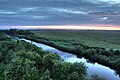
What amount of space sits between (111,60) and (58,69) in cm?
2930

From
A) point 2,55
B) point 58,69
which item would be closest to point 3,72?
point 58,69

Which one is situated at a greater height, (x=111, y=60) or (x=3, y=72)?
(x=3, y=72)

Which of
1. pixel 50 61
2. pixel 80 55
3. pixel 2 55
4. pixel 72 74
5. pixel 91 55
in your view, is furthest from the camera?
pixel 80 55

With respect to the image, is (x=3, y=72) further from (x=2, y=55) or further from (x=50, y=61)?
(x=2, y=55)

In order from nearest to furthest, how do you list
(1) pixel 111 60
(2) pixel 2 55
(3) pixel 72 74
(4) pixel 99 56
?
(3) pixel 72 74
(2) pixel 2 55
(1) pixel 111 60
(4) pixel 99 56

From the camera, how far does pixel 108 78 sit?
149ft

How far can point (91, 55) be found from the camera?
218ft

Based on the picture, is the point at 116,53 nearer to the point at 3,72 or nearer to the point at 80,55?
the point at 80,55

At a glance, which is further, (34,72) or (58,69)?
(58,69)

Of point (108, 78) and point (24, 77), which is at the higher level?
point (24, 77)

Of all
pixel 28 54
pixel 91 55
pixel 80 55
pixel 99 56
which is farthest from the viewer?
pixel 80 55

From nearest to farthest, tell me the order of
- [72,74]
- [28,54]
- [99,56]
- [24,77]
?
1. [24,77]
2. [72,74]
3. [28,54]
4. [99,56]

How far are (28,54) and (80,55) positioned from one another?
39121 millimetres

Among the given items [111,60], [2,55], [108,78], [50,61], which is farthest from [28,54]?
[111,60]
